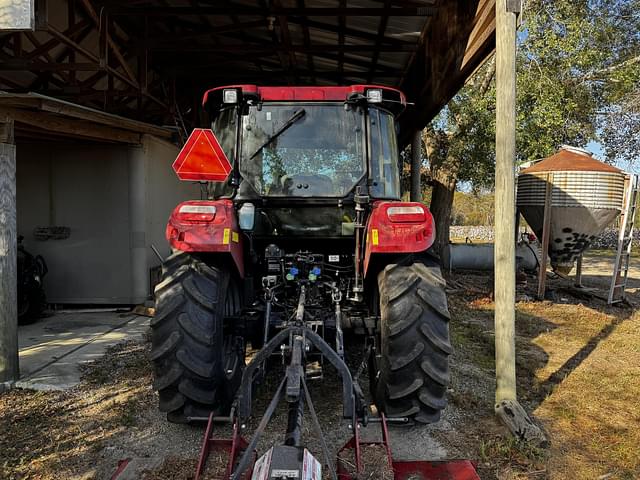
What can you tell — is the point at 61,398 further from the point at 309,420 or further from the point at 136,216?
the point at 136,216

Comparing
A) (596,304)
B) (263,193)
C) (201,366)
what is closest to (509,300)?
(263,193)

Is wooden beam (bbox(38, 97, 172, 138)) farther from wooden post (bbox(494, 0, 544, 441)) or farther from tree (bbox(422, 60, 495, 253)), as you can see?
tree (bbox(422, 60, 495, 253))

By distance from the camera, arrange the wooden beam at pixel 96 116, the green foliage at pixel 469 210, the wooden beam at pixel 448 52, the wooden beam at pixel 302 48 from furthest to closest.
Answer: the green foliage at pixel 469 210 < the wooden beam at pixel 302 48 < the wooden beam at pixel 448 52 < the wooden beam at pixel 96 116

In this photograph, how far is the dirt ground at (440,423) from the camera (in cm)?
292

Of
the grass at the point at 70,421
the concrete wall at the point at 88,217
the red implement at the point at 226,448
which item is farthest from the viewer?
the concrete wall at the point at 88,217

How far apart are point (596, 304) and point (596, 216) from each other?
1.57m

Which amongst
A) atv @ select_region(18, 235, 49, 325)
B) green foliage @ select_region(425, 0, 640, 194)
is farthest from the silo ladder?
atv @ select_region(18, 235, 49, 325)

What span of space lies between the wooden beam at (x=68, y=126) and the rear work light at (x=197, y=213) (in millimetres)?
2099

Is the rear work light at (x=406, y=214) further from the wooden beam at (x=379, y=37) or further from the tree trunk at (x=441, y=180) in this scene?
the tree trunk at (x=441, y=180)

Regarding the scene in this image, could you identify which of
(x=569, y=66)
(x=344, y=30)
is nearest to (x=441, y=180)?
(x=569, y=66)

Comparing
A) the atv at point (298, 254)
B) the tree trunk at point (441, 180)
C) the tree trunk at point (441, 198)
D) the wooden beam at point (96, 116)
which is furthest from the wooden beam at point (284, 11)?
the tree trunk at point (441, 198)

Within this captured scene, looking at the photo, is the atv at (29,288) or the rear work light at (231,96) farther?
the atv at (29,288)

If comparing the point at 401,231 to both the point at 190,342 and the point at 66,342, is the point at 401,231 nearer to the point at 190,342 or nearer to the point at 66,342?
the point at 190,342

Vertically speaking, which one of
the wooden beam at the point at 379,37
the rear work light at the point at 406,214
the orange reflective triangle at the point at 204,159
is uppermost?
the wooden beam at the point at 379,37
